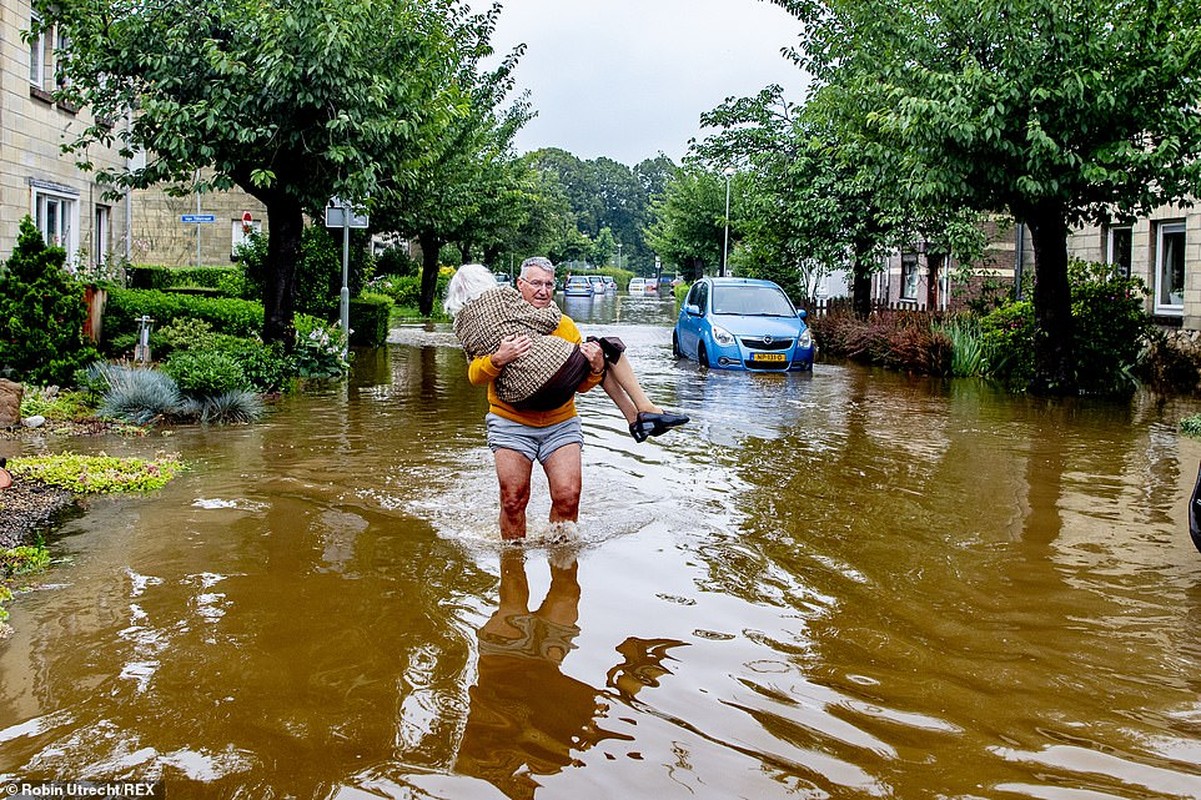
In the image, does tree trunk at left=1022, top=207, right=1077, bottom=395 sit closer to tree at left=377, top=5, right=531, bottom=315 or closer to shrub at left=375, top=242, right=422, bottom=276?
tree at left=377, top=5, right=531, bottom=315

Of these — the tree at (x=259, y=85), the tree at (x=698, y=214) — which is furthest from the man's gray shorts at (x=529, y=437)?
the tree at (x=698, y=214)

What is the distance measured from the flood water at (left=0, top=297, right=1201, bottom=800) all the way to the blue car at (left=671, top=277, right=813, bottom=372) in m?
9.11

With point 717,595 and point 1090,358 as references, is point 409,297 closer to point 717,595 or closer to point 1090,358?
point 1090,358

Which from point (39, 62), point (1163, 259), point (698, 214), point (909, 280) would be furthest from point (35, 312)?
point (698, 214)

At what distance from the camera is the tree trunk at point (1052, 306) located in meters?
15.6

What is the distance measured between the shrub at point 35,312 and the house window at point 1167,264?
706 inches

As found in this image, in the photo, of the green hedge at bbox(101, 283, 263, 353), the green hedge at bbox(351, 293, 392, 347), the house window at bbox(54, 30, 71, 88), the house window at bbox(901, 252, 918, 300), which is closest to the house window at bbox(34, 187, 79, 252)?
the house window at bbox(54, 30, 71, 88)

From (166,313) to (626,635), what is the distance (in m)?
12.4

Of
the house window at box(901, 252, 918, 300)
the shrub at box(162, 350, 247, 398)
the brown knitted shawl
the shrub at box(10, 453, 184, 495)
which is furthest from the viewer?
the house window at box(901, 252, 918, 300)

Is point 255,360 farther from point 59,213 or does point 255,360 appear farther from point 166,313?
point 59,213

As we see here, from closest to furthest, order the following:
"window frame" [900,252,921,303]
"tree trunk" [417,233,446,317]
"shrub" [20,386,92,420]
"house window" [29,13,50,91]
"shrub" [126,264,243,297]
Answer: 1. "shrub" [20,386,92,420]
2. "house window" [29,13,50,91]
3. "shrub" [126,264,243,297]
4. "tree trunk" [417,233,446,317]
5. "window frame" [900,252,921,303]

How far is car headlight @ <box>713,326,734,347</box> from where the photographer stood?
757 inches

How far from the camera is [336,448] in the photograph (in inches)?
408

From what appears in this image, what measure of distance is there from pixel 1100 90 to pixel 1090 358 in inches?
171
